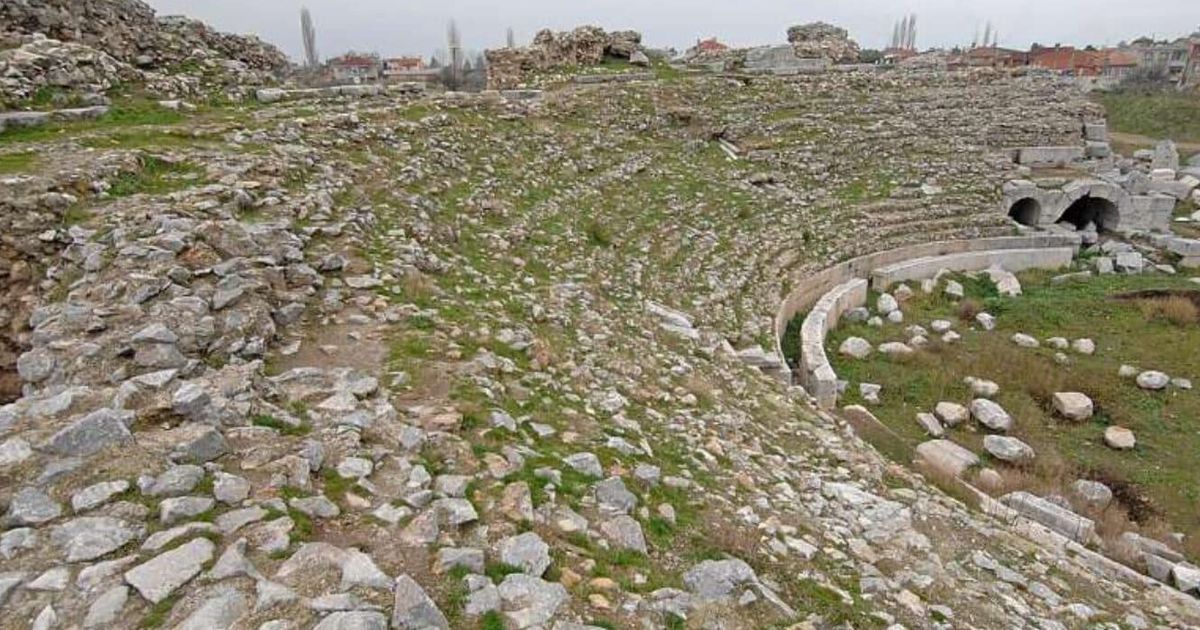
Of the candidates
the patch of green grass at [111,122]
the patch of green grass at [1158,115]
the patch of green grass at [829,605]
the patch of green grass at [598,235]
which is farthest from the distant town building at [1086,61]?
the patch of green grass at [829,605]

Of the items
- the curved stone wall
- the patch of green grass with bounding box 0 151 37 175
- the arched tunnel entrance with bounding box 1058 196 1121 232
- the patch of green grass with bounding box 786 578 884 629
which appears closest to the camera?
the patch of green grass with bounding box 786 578 884 629

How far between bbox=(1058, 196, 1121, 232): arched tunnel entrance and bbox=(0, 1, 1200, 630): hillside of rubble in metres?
15.8

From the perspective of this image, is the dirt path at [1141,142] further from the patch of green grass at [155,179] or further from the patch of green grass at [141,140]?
the patch of green grass at [155,179]

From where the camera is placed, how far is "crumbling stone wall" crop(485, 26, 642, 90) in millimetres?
21234

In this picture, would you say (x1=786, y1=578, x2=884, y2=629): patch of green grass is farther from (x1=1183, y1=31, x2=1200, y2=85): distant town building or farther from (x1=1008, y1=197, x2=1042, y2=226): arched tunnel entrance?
(x1=1183, y1=31, x2=1200, y2=85): distant town building

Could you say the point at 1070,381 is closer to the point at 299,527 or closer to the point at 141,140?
the point at 299,527

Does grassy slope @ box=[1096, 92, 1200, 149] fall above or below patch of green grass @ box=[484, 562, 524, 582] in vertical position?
above

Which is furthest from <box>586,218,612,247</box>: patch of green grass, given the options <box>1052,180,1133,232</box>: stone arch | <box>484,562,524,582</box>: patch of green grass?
<box>1052,180,1133,232</box>: stone arch

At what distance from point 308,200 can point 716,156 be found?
12.4 metres

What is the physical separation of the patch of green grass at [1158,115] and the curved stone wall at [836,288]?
123ft

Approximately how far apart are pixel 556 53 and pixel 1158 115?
50.3 meters

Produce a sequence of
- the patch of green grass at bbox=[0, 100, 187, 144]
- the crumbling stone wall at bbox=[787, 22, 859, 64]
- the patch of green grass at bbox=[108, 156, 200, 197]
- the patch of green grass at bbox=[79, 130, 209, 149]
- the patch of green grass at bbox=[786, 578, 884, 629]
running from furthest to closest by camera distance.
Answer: the crumbling stone wall at bbox=[787, 22, 859, 64] → the patch of green grass at bbox=[0, 100, 187, 144] → the patch of green grass at bbox=[79, 130, 209, 149] → the patch of green grass at bbox=[108, 156, 200, 197] → the patch of green grass at bbox=[786, 578, 884, 629]

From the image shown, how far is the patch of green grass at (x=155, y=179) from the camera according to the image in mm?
7168

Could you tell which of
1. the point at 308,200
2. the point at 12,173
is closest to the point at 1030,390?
the point at 308,200
